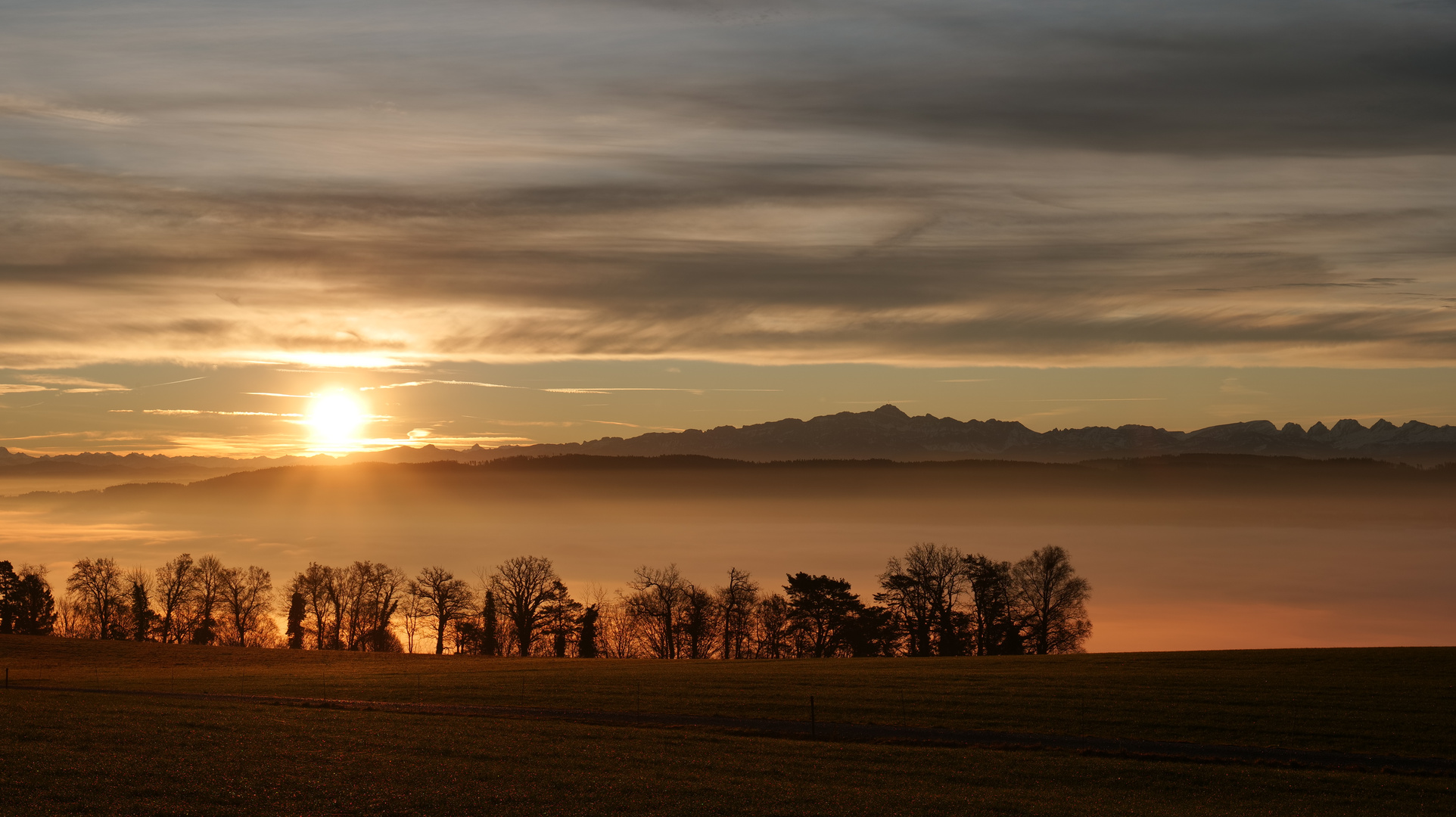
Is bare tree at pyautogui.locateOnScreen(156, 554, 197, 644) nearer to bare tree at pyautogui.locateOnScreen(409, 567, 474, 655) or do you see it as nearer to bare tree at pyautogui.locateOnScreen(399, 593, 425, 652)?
bare tree at pyautogui.locateOnScreen(399, 593, 425, 652)

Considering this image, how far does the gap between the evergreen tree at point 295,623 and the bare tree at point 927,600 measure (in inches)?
3270

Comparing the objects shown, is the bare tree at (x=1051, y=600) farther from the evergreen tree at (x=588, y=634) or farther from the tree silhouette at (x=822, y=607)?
the evergreen tree at (x=588, y=634)

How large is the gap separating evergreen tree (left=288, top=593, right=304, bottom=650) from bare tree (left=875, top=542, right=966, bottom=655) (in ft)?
273

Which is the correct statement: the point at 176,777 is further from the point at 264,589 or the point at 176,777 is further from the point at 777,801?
the point at 264,589

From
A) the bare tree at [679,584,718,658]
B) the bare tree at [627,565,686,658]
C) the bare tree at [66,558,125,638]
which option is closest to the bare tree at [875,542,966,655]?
the bare tree at [679,584,718,658]

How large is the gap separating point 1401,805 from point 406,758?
34.9 m

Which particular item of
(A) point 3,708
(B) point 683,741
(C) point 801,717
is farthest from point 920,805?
(A) point 3,708

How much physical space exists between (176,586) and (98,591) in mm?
10499

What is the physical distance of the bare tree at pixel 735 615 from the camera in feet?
407

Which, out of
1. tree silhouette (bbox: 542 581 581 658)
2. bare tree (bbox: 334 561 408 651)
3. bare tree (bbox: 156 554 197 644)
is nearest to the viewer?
tree silhouette (bbox: 542 581 581 658)

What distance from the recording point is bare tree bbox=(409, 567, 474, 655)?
431 ft

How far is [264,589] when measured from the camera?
6024 inches

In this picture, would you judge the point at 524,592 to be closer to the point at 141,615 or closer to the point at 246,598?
the point at 246,598

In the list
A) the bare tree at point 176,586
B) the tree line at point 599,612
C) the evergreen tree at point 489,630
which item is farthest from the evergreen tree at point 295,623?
the evergreen tree at point 489,630
